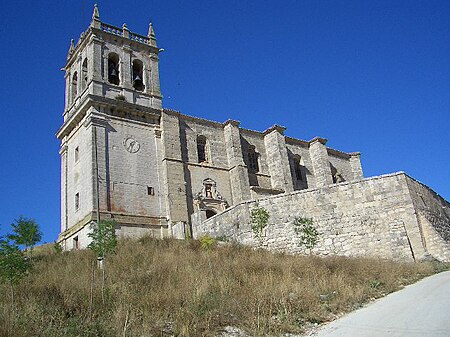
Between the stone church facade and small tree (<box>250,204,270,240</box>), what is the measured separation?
1.67m

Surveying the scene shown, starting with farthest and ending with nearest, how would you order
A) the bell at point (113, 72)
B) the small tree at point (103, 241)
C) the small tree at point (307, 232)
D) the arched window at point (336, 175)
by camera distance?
1. the arched window at point (336, 175)
2. the bell at point (113, 72)
3. the small tree at point (307, 232)
4. the small tree at point (103, 241)

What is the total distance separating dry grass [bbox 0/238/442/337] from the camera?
6520mm

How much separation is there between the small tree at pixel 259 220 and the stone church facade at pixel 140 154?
5.48 feet

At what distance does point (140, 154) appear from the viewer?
80.8 feet

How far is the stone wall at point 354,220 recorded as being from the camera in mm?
17828

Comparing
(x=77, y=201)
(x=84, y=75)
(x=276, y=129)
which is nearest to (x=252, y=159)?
(x=276, y=129)

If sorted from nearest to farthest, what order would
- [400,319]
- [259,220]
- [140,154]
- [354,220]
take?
[400,319] < [354,220] < [259,220] < [140,154]

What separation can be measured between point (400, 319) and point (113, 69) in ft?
80.0

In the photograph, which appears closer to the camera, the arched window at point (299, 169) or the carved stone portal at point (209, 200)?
the carved stone portal at point (209, 200)

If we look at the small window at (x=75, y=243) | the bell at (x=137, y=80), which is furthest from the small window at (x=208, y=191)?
the bell at (x=137, y=80)

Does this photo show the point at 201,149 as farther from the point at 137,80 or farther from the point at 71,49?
the point at 71,49

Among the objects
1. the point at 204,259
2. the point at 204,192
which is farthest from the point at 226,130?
the point at 204,259

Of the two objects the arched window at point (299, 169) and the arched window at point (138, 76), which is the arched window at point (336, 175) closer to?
the arched window at point (299, 169)

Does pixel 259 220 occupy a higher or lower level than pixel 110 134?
lower
